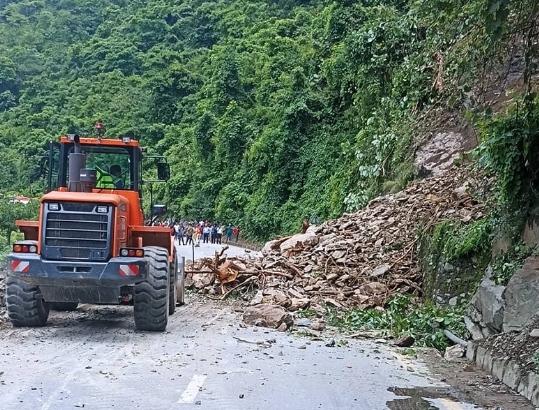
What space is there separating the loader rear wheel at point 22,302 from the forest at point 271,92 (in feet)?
8.21

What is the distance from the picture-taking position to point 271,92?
52125 millimetres

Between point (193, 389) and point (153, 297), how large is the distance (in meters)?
3.89

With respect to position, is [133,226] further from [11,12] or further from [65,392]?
[11,12]

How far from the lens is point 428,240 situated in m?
15.2

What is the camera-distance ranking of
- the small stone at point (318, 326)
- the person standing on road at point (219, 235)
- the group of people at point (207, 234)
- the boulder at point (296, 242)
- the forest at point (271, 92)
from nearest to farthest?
the forest at point (271, 92)
the small stone at point (318, 326)
the boulder at point (296, 242)
the group of people at point (207, 234)
the person standing on road at point (219, 235)

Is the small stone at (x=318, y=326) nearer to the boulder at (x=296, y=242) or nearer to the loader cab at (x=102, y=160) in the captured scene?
the loader cab at (x=102, y=160)

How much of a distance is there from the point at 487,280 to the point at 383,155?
47.9 ft

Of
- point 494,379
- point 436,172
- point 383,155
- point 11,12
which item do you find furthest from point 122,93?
point 494,379

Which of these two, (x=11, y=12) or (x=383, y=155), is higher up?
(x=11, y=12)

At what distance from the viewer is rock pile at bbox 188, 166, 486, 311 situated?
580 inches

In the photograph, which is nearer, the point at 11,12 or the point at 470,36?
the point at 470,36

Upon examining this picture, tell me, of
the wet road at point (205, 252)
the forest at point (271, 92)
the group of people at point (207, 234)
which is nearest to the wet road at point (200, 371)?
the forest at point (271, 92)

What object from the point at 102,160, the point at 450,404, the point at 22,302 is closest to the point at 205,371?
the point at 450,404

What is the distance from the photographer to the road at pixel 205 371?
285 inches
